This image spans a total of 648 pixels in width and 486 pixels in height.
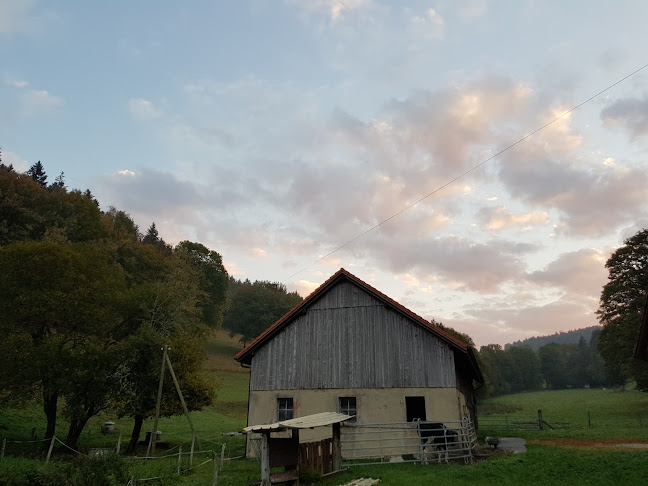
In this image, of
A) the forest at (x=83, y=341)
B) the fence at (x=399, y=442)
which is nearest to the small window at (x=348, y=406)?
the fence at (x=399, y=442)

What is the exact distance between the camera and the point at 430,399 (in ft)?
68.2

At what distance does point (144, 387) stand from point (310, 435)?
10.7m

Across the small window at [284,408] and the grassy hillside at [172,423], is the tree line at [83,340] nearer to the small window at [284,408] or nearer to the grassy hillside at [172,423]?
the grassy hillside at [172,423]

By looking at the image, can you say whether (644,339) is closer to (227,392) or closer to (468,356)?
(468,356)

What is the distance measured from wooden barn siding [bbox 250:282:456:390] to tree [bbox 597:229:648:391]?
2652cm

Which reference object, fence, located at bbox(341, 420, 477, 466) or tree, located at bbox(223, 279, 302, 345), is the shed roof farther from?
tree, located at bbox(223, 279, 302, 345)

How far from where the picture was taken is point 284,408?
22.6 m

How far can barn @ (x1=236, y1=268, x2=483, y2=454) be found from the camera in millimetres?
21031

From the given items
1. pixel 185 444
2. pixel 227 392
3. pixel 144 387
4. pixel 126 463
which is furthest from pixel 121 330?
pixel 227 392

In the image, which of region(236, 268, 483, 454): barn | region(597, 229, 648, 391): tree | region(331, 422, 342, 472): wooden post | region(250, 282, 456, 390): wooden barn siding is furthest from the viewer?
region(597, 229, 648, 391): tree

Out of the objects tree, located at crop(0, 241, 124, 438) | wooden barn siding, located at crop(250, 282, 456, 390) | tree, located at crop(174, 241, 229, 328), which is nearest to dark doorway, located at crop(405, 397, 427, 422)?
wooden barn siding, located at crop(250, 282, 456, 390)

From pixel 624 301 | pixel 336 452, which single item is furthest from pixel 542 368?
pixel 336 452

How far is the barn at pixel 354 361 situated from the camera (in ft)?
69.0

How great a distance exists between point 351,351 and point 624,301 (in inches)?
1228
